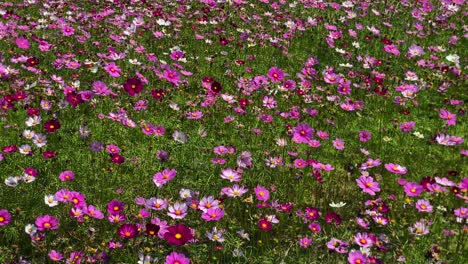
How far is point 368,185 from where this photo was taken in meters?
3.40

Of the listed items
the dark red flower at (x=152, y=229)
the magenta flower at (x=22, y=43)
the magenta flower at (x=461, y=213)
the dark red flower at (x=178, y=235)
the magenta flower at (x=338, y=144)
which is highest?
the dark red flower at (x=178, y=235)

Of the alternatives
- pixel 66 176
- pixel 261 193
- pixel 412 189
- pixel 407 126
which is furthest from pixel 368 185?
pixel 66 176

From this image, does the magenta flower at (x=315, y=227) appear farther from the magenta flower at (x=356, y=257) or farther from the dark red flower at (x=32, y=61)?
the dark red flower at (x=32, y=61)

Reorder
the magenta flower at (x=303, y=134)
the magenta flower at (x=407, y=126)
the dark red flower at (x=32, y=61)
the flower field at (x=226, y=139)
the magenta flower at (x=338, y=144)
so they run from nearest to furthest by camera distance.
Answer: the flower field at (x=226, y=139) < the magenta flower at (x=303, y=134) < the magenta flower at (x=338, y=144) < the magenta flower at (x=407, y=126) < the dark red flower at (x=32, y=61)

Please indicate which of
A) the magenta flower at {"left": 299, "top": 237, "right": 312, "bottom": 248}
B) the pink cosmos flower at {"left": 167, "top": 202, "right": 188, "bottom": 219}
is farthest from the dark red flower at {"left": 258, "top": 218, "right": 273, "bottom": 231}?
the pink cosmos flower at {"left": 167, "top": 202, "right": 188, "bottom": 219}

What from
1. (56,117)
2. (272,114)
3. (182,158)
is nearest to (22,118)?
(56,117)

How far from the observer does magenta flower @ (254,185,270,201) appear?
3139 millimetres

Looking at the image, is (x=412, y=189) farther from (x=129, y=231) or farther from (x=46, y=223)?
(x=46, y=223)

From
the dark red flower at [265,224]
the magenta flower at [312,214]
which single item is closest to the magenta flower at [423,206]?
the magenta flower at [312,214]

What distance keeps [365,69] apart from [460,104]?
113 cm

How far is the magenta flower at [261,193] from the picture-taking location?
3139mm

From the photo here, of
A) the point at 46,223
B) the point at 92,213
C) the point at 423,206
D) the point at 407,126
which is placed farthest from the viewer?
the point at 407,126

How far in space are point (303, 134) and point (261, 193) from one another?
0.84 meters

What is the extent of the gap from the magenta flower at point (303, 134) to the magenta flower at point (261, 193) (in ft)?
2.32
